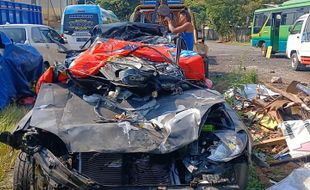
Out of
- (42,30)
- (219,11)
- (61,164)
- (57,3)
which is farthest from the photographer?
(219,11)

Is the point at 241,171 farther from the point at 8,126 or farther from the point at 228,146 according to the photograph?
the point at 8,126

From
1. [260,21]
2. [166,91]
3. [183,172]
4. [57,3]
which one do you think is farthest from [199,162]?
[57,3]

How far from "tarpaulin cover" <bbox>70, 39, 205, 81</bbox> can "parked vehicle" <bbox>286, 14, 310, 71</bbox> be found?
10168 millimetres

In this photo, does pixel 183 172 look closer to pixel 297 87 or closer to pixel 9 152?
pixel 9 152

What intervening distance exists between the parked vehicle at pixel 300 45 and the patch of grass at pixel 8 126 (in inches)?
396

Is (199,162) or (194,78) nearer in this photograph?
(199,162)

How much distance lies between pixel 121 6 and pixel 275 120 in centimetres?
3390

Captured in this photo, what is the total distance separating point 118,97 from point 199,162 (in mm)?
1075

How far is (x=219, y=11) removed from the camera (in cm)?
3994

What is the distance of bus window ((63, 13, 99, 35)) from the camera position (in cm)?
1672

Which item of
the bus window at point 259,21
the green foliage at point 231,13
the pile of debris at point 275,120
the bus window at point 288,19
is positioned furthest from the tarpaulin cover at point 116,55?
the green foliage at point 231,13

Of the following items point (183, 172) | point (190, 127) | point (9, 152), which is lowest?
point (9, 152)

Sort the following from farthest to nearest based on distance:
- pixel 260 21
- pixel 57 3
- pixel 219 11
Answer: pixel 219 11 → pixel 57 3 → pixel 260 21

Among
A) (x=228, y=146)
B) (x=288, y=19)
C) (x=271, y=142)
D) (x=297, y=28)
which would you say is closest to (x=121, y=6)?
(x=288, y=19)
